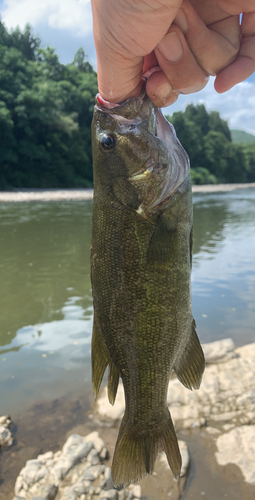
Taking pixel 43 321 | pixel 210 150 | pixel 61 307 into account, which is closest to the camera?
pixel 43 321

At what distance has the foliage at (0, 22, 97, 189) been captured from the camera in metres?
40.0

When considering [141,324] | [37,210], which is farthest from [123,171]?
[37,210]

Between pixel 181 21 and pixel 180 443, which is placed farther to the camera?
pixel 180 443

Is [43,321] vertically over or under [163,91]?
under

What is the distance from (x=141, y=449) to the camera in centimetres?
228

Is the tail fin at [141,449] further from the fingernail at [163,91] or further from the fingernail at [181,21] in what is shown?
the fingernail at [181,21]

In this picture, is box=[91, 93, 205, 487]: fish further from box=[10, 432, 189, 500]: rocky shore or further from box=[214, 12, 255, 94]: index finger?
box=[10, 432, 189, 500]: rocky shore

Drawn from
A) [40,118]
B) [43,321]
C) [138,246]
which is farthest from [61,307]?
[40,118]

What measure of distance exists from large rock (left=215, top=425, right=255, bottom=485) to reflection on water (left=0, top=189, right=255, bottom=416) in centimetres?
198

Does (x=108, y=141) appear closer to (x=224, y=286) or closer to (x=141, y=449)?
(x=141, y=449)

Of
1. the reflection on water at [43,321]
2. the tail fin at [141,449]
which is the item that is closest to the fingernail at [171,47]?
the tail fin at [141,449]

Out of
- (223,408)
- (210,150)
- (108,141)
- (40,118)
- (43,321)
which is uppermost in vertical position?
(40,118)

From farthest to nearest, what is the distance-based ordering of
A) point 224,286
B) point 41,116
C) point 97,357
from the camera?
1. point 41,116
2. point 224,286
3. point 97,357

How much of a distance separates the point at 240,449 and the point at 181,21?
3.97m
